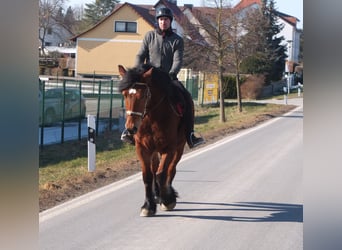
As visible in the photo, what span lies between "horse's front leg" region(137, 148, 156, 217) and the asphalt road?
4.3 inches

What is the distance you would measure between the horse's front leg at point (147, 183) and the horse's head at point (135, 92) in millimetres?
864

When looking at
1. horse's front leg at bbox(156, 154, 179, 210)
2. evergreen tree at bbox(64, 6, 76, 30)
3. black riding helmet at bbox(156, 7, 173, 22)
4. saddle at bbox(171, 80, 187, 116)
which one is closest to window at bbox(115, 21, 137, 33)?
evergreen tree at bbox(64, 6, 76, 30)

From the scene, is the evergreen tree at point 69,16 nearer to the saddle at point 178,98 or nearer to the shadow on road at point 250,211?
the saddle at point 178,98

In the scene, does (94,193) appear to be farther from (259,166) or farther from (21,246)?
(21,246)

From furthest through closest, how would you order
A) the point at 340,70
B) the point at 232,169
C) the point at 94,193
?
1. the point at 232,169
2. the point at 94,193
3. the point at 340,70

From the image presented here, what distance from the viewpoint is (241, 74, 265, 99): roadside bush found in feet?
55.1

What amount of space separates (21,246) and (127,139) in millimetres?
2223

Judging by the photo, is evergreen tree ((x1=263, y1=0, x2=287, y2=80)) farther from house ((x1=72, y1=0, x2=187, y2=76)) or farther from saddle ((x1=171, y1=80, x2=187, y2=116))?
saddle ((x1=171, y1=80, x2=187, y2=116))

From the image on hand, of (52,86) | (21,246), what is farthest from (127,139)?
(52,86)

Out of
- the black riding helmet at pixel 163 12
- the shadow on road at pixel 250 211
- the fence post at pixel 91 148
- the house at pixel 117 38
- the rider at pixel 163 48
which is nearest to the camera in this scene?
the black riding helmet at pixel 163 12

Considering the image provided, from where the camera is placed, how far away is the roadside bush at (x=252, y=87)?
16781mm

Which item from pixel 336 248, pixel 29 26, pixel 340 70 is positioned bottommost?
pixel 336 248

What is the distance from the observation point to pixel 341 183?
5.94 feet

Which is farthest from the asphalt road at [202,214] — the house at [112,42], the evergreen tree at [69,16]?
the house at [112,42]
